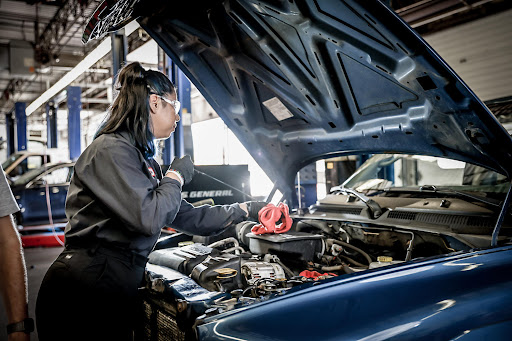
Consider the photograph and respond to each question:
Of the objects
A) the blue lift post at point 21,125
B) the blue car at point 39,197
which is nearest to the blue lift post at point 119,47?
the blue car at point 39,197

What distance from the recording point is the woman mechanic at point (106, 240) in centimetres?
136

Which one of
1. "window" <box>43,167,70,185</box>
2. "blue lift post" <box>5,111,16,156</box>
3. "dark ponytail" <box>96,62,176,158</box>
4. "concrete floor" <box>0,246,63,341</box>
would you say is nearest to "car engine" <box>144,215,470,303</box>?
"dark ponytail" <box>96,62,176,158</box>

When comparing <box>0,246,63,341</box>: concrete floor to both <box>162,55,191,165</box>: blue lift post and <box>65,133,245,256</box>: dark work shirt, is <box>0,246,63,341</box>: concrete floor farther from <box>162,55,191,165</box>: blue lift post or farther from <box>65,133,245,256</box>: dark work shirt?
<box>65,133,245,256</box>: dark work shirt

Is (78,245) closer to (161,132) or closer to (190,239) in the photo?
(161,132)

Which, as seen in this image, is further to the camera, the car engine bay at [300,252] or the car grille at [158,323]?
the car engine bay at [300,252]

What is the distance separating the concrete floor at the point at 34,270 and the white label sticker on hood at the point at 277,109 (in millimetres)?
2729

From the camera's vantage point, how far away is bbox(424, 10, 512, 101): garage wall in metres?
6.57

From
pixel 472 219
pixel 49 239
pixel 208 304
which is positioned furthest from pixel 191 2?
pixel 49 239

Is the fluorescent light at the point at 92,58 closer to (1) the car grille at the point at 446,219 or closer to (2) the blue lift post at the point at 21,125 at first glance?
(1) the car grille at the point at 446,219

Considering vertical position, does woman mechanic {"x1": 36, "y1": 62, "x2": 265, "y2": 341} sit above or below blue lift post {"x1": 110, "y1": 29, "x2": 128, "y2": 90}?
below

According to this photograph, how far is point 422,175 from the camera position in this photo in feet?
12.0

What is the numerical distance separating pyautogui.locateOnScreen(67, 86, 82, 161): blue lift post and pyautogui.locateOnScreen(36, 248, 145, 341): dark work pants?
10.6 m

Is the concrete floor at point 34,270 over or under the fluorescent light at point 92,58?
under

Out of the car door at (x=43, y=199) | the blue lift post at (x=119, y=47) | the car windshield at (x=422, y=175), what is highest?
the blue lift post at (x=119, y=47)
